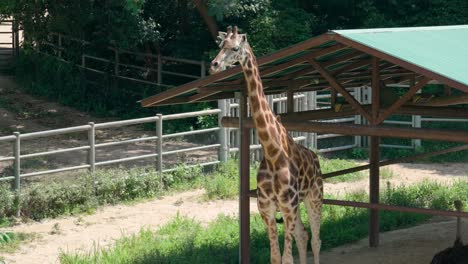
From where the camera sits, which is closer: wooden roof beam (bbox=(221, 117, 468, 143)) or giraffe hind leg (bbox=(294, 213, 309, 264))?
wooden roof beam (bbox=(221, 117, 468, 143))

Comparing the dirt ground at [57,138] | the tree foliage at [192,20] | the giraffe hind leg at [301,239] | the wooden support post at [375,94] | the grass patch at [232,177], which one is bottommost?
the giraffe hind leg at [301,239]

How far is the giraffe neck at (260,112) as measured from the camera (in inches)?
344

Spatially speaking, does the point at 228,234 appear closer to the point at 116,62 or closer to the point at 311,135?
the point at 311,135

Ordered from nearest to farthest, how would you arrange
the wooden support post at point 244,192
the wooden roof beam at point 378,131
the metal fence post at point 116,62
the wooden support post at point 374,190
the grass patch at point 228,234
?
the wooden roof beam at point 378,131 → the wooden support post at point 244,192 → the grass patch at point 228,234 → the wooden support post at point 374,190 → the metal fence post at point 116,62

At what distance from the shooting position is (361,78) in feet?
39.0

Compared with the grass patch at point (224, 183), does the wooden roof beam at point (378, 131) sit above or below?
above

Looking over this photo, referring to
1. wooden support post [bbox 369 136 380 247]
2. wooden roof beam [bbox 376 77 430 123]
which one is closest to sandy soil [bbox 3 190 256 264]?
wooden support post [bbox 369 136 380 247]

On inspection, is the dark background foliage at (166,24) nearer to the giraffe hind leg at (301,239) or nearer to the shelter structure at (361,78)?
the shelter structure at (361,78)

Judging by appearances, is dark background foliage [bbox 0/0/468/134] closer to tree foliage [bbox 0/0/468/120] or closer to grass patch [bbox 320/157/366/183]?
tree foliage [bbox 0/0/468/120]

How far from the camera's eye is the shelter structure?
8250 millimetres

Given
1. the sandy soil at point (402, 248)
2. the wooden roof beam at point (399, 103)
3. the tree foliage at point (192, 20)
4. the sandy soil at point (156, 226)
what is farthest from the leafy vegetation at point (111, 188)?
the wooden roof beam at point (399, 103)

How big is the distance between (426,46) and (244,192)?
2591 millimetres

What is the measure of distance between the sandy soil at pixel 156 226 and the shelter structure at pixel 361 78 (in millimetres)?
556

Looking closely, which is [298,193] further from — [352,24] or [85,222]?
[352,24]
